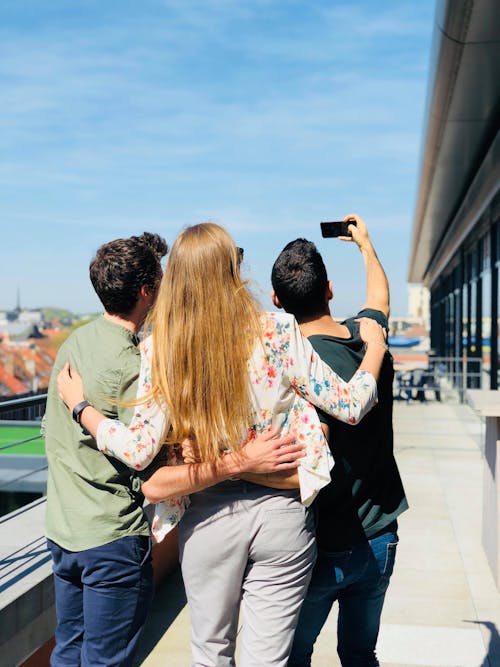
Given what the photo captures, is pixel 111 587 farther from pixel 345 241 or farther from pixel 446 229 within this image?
pixel 446 229

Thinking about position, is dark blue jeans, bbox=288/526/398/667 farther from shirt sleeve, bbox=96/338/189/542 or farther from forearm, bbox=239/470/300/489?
shirt sleeve, bbox=96/338/189/542

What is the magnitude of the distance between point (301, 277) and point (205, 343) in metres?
0.45

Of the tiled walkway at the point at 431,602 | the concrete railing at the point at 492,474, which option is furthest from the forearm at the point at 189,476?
the concrete railing at the point at 492,474

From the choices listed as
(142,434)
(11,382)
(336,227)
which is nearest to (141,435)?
(142,434)

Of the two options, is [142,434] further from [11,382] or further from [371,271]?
[11,382]

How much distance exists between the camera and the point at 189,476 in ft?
6.80

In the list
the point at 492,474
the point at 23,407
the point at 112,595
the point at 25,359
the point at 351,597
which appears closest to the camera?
the point at 112,595

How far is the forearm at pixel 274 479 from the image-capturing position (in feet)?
6.86

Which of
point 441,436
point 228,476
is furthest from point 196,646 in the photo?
point 441,436

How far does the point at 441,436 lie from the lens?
12914 mm

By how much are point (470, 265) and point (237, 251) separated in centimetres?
1744

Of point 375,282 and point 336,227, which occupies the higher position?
point 336,227

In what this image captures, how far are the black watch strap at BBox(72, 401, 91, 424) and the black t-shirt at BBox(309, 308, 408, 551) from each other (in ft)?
2.14

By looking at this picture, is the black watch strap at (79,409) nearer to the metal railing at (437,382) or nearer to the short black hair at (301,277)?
the short black hair at (301,277)
